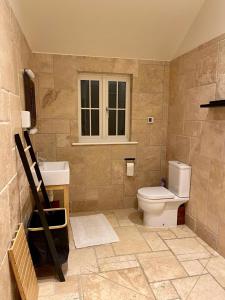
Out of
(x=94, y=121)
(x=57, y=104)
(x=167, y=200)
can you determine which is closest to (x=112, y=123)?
(x=94, y=121)

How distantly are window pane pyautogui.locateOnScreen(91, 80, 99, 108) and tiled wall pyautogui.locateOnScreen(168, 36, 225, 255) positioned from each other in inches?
42.9

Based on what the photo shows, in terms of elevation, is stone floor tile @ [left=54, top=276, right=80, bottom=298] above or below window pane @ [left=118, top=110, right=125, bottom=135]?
below

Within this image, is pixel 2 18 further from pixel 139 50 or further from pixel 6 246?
pixel 139 50

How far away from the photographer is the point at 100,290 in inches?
71.0

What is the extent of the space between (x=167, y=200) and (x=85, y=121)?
158 centimetres

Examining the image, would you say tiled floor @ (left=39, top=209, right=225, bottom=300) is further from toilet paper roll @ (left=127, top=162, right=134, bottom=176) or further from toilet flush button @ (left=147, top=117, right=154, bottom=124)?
toilet flush button @ (left=147, top=117, right=154, bottom=124)

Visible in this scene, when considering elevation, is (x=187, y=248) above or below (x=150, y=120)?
below

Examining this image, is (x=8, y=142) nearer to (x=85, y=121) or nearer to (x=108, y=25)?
(x=85, y=121)

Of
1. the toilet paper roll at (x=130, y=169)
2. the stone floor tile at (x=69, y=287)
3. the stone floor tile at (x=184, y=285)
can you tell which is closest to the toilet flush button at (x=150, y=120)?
the toilet paper roll at (x=130, y=169)

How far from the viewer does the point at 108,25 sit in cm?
259

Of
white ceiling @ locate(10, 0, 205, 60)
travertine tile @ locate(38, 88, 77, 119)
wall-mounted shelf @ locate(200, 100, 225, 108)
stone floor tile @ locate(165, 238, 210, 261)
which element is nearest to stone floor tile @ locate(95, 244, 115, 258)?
stone floor tile @ locate(165, 238, 210, 261)

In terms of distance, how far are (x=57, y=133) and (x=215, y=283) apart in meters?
2.43

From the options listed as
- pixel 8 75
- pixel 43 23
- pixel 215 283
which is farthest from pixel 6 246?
pixel 43 23

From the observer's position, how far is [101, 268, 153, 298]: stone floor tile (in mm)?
1814
